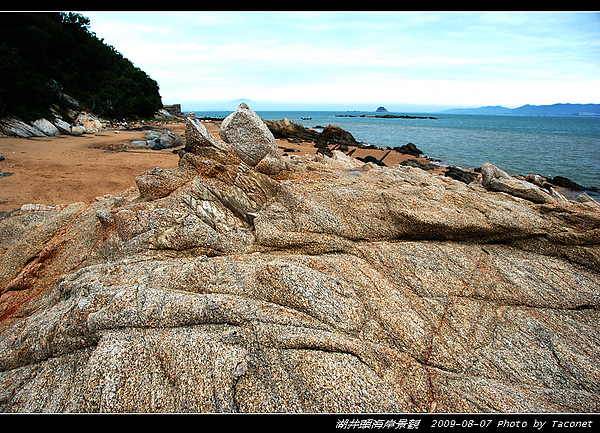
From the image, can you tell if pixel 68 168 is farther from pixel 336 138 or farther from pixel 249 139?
pixel 336 138

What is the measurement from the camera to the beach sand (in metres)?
14.1

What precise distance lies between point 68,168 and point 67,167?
1.00 ft

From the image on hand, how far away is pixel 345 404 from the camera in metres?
3.82

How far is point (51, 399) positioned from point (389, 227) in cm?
737

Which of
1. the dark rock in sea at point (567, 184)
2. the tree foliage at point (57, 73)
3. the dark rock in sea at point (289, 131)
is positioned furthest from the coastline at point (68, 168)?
the dark rock in sea at point (289, 131)

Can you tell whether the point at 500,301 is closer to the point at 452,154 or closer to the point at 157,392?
the point at 157,392

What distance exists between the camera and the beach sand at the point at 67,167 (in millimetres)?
14070

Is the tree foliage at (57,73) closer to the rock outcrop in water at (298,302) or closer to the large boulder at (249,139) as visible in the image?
the large boulder at (249,139)

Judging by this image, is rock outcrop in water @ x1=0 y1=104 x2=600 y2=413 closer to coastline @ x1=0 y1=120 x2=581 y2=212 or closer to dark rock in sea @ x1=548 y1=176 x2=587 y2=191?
coastline @ x1=0 y1=120 x2=581 y2=212

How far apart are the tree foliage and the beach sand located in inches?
243

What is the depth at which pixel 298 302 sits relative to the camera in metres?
5.18

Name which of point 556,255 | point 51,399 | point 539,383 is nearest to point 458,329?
point 539,383

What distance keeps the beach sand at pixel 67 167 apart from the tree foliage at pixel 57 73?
243 inches

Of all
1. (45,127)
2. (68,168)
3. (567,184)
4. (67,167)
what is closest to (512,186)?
(567,184)
